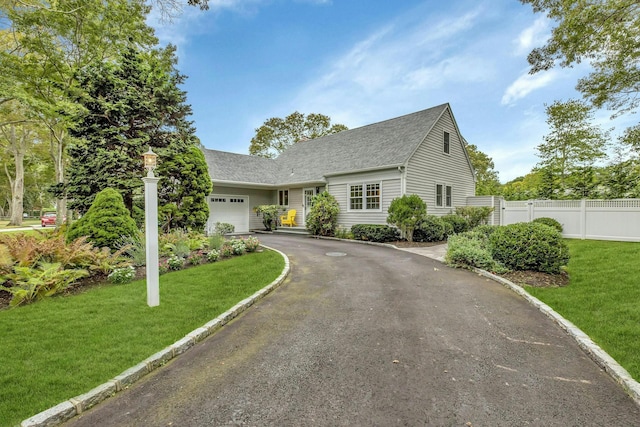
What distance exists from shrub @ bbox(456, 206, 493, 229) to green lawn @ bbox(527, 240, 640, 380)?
20.8 feet

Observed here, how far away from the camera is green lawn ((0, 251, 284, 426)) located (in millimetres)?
2570

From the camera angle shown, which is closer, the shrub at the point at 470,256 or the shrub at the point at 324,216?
the shrub at the point at 470,256

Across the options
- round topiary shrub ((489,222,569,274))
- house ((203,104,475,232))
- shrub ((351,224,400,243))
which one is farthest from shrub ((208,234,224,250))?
round topiary shrub ((489,222,569,274))

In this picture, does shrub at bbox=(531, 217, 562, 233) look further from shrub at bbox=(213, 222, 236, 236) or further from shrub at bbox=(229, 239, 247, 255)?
shrub at bbox=(213, 222, 236, 236)

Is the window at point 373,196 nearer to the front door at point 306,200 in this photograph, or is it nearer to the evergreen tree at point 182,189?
the front door at point 306,200

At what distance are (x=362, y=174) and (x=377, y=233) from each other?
3313 mm

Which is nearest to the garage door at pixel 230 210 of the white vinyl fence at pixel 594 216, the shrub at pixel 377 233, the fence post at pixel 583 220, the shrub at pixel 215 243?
the shrub at pixel 215 243

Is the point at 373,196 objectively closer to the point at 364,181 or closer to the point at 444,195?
the point at 364,181

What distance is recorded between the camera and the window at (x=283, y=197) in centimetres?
1819

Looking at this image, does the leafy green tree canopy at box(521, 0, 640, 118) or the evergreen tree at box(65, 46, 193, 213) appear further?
the evergreen tree at box(65, 46, 193, 213)

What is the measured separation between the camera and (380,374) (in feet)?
9.32

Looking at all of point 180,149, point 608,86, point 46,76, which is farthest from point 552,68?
point 46,76

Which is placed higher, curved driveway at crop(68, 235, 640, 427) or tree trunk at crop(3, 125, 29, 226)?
tree trunk at crop(3, 125, 29, 226)

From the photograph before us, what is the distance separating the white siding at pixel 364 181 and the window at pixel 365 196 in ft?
0.66
